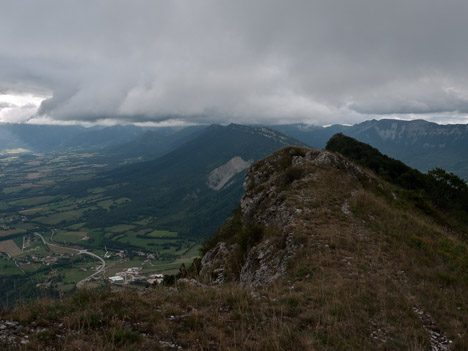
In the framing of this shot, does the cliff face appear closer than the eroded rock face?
Yes

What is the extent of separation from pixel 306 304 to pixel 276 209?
10.7 meters

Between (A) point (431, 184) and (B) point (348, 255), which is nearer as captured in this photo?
(B) point (348, 255)

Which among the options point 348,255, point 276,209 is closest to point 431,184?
point 276,209

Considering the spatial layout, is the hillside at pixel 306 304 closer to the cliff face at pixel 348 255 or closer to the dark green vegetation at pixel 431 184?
the cliff face at pixel 348 255

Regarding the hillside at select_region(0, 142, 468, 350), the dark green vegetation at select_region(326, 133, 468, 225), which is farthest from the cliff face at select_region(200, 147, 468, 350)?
the dark green vegetation at select_region(326, 133, 468, 225)

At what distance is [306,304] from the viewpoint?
8.45 meters

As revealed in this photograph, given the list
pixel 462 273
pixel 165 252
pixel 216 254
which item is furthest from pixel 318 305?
pixel 165 252

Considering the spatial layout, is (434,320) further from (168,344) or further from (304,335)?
(168,344)

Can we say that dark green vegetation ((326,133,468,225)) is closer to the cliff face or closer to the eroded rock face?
the eroded rock face

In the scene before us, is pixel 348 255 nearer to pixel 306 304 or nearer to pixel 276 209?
pixel 306 304

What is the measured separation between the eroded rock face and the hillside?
154 millimetres

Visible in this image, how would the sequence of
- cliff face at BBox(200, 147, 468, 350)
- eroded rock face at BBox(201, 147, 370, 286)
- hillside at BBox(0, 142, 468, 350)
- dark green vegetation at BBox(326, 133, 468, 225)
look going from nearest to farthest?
hillside at BBox(0, 142, 468, 350), cliff face at BBox(200, 147, 468, 350), eroded rock face at BBox(201, 147, 370, 286), dark green vegetation at BBox(326, 133, 468, 225)

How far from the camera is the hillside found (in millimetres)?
6301

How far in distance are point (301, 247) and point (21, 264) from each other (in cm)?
18009
